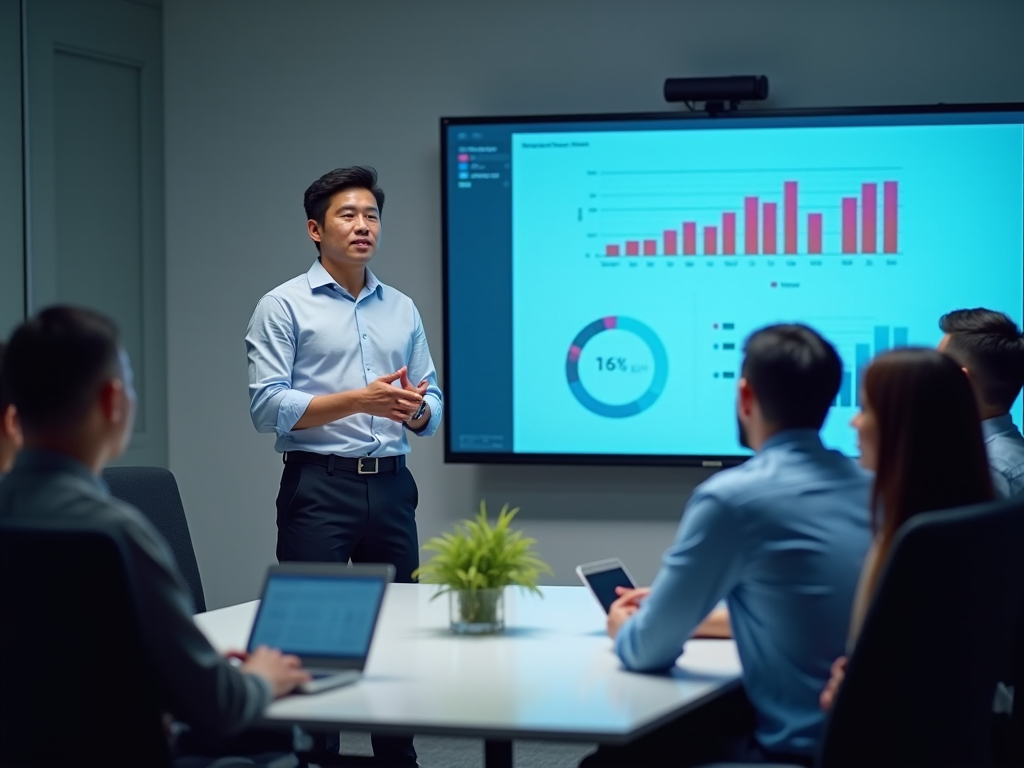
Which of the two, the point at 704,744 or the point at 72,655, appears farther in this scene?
the point at 704,744

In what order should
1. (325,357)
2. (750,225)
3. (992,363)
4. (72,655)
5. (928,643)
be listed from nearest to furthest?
(72,655) < (928,643) < (992,363) < (325,357) < (750,225)

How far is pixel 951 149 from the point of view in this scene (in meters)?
4.78

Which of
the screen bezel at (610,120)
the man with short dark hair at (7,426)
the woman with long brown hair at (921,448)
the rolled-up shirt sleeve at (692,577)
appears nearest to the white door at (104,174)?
the screen bezel at (610,120)

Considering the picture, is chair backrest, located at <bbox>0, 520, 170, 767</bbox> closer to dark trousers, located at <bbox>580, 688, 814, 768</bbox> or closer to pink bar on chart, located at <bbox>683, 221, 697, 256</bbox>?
dark trousers, located at <bbox>580, 688, 814, 768</bbox>

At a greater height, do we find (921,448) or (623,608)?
(921,448)

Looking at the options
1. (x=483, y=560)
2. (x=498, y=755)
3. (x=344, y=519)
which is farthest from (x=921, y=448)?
(x=344, y=519)

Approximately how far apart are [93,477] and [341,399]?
1778 millimetres

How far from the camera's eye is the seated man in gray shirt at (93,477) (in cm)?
185

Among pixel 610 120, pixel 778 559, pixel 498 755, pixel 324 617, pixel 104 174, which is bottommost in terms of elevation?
pixel 498 755

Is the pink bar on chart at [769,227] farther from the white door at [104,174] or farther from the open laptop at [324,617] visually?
the open laptop at [324,617]

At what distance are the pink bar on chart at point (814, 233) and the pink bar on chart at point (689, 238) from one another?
0.43 metres

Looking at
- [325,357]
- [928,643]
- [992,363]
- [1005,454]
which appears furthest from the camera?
[325,357]

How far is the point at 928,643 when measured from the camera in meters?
1.87

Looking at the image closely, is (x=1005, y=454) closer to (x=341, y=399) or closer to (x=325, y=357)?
(x=341, y=399)
